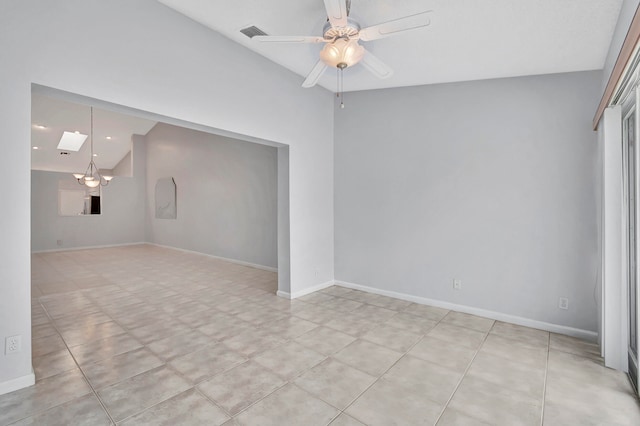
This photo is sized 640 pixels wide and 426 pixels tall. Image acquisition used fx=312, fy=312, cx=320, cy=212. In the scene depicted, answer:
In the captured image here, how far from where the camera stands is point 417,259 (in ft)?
13.8

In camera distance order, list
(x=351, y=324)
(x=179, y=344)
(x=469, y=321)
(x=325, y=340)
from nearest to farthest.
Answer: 1. (x=179, y=344)
2. (x=325, y=340)
3. (x=351, y=324)
4. (x=469, y=321)

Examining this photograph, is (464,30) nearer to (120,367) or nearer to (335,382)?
(335,382)

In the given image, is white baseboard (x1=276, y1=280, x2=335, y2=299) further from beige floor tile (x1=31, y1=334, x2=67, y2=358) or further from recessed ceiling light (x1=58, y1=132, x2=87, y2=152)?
recessed ceiling light (x1=58, y1=132, x2=87, y2=152)

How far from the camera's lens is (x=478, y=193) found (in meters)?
3.74

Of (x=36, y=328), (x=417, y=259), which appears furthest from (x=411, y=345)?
(x=36, y=328)

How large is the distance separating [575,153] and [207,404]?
403cm

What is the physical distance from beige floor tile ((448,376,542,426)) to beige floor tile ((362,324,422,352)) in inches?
27.2

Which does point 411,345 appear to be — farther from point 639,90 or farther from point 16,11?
point 16,11

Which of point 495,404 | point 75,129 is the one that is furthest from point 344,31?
point 75,129

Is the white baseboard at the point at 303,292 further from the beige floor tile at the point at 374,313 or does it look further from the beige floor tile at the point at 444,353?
the beige floor tile at the point at 444,353

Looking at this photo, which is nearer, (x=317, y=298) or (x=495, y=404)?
(x=495, y=404)

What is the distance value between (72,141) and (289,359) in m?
10.3

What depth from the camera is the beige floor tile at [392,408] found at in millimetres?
1940

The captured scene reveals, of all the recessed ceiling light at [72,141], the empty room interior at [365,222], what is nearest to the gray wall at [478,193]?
the empty room interior at [365,222]
